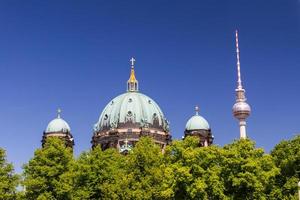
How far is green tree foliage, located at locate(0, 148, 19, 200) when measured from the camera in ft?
235

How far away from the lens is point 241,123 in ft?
545

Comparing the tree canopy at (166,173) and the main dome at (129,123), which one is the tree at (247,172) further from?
the main dome at (129,123)

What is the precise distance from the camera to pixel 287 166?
71875mm

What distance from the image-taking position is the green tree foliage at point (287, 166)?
69500 mm

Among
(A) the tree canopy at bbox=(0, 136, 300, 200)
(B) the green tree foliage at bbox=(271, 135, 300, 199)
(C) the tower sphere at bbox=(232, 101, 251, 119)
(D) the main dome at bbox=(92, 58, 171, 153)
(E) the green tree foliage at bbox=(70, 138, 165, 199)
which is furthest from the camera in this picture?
(C) the tower sphere at bbox=(232, 101, 251, 119)

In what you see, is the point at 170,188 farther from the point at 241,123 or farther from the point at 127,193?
the point at 241,123

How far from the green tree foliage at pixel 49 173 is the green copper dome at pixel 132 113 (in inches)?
2751

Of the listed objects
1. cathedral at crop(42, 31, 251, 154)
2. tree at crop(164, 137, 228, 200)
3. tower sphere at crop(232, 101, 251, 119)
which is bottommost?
tree at crop(164, 137, 228, 200)

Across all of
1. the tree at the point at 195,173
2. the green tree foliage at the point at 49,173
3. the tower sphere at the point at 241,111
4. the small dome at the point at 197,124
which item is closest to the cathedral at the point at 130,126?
the small dome at the point at 197,124

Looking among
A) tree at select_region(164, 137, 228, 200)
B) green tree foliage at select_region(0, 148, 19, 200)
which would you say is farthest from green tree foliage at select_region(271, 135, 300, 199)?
green tree foliage at select_region(0, 148, 19, 200)

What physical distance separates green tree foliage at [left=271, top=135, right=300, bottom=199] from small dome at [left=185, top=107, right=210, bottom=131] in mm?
72636

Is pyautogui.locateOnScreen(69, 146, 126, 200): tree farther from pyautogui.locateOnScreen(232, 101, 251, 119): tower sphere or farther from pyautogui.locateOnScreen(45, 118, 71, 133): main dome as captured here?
pyautogui.locateOnScreen(232, 101, 251, 119): tower sphere

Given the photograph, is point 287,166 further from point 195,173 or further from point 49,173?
point 49,173

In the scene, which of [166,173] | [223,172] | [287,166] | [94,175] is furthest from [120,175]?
[287,166]
